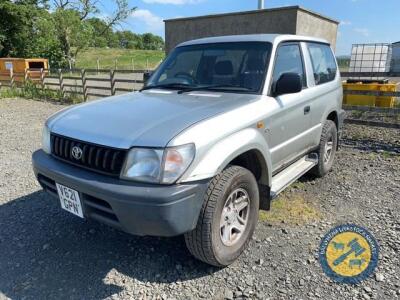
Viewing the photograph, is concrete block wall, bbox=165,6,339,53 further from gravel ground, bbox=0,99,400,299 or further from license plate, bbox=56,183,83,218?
license plate, bbox=56,183,83,218

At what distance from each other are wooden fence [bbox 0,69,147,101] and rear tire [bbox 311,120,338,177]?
6.57m

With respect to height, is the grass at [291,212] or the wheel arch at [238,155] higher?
the wheel arch at [238,155]

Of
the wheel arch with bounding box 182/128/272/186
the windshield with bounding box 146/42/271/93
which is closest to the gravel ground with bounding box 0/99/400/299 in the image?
the wheel arch with bounding box 182/128/272/186

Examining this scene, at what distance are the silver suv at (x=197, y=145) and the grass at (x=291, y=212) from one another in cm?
41

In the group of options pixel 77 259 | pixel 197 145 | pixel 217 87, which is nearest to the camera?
pixel 197 145

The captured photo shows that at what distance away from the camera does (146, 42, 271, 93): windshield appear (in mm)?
3301

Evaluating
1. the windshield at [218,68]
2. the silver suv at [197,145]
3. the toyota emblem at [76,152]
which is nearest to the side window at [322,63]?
the silver suv at [197,145]

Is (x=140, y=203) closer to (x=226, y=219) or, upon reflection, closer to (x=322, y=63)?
(x=226, y=219)

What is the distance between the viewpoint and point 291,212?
12.1 feet

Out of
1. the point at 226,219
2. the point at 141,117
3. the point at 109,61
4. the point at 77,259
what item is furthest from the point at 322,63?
the point at 109,61

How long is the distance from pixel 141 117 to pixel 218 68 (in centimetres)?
125

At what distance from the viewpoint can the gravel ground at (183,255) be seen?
100 inches

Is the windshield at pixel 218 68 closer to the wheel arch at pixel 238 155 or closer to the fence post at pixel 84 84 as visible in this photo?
the wheel arch at pixel 238 155

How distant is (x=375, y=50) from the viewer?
13.6 metres
